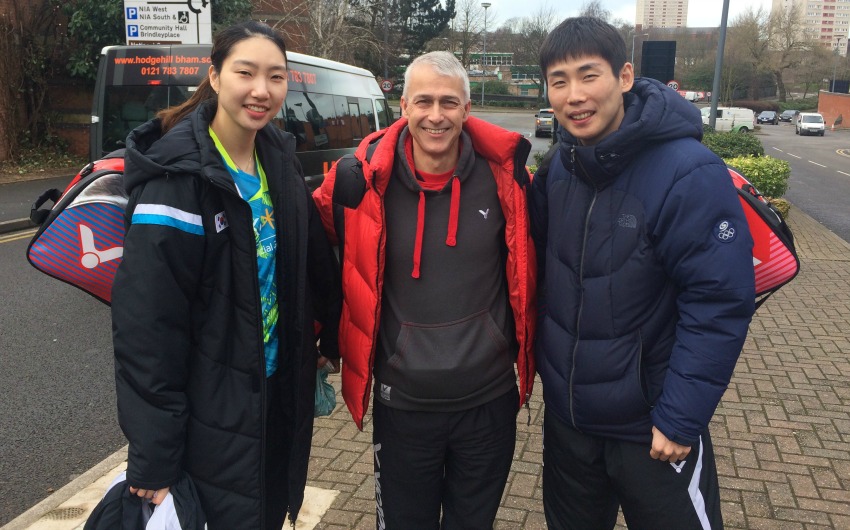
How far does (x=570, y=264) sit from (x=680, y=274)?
14.3 inches

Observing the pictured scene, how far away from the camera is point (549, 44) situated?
2.09 meters

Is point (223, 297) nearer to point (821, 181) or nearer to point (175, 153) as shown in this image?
point (175, 153)

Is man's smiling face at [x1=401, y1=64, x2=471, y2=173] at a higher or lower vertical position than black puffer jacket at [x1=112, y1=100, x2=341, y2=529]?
higher

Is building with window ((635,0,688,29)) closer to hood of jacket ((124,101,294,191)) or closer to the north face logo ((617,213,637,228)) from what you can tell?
the north face logo ((617,213,637,228))

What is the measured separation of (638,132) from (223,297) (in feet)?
4.31

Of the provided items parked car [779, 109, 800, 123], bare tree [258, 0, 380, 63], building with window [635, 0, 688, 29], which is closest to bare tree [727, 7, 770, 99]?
parked car [779, 109, 800, 123]

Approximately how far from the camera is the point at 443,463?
2441mm

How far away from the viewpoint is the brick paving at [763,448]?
A: 319 centimetres

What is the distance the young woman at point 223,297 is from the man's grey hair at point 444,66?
452 mm

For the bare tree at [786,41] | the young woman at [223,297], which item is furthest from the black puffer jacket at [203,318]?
the bare tree at [786,41]

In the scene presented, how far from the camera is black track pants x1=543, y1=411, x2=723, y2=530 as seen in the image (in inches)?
81.9

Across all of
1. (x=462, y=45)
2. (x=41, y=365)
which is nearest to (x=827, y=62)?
(x=462, y=45)

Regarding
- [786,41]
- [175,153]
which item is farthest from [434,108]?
[786,41]

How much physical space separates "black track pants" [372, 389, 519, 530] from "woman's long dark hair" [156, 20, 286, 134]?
1.20 m
